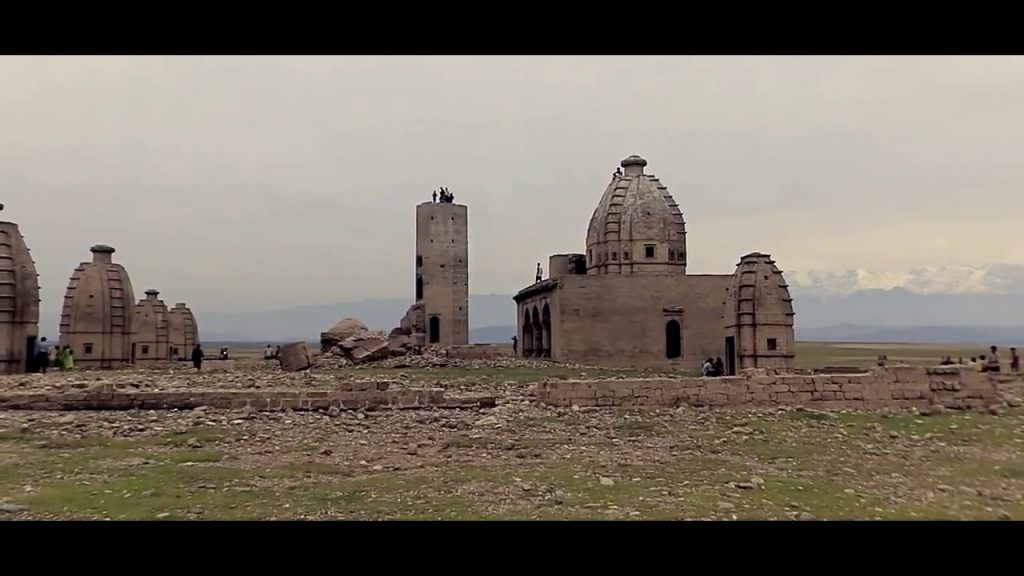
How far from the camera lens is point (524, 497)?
7918 mm

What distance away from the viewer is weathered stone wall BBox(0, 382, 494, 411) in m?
14.5

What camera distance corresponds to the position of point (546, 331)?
1411 inches

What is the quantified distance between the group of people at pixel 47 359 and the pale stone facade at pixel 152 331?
8912mm

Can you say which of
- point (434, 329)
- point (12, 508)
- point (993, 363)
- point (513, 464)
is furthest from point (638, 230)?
point (12, 508)

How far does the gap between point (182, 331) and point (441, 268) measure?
14.9 metres

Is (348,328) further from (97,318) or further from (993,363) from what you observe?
(993,363)

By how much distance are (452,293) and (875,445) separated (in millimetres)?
29614

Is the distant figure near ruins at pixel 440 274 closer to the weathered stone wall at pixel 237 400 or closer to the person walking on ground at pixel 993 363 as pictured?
the person walking on ground at pixel 993 363

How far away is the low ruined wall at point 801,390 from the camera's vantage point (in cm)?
1509

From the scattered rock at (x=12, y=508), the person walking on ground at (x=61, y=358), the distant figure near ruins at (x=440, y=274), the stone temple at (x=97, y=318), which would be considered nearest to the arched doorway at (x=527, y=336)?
the distant figure near ruins at (x=440, y=274)

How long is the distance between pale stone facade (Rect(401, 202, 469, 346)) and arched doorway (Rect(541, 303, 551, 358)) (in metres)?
5.54

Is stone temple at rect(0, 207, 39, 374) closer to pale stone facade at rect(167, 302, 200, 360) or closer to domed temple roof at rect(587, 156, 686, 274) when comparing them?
pale stone facade at rect(167, 302, 200, 360)
